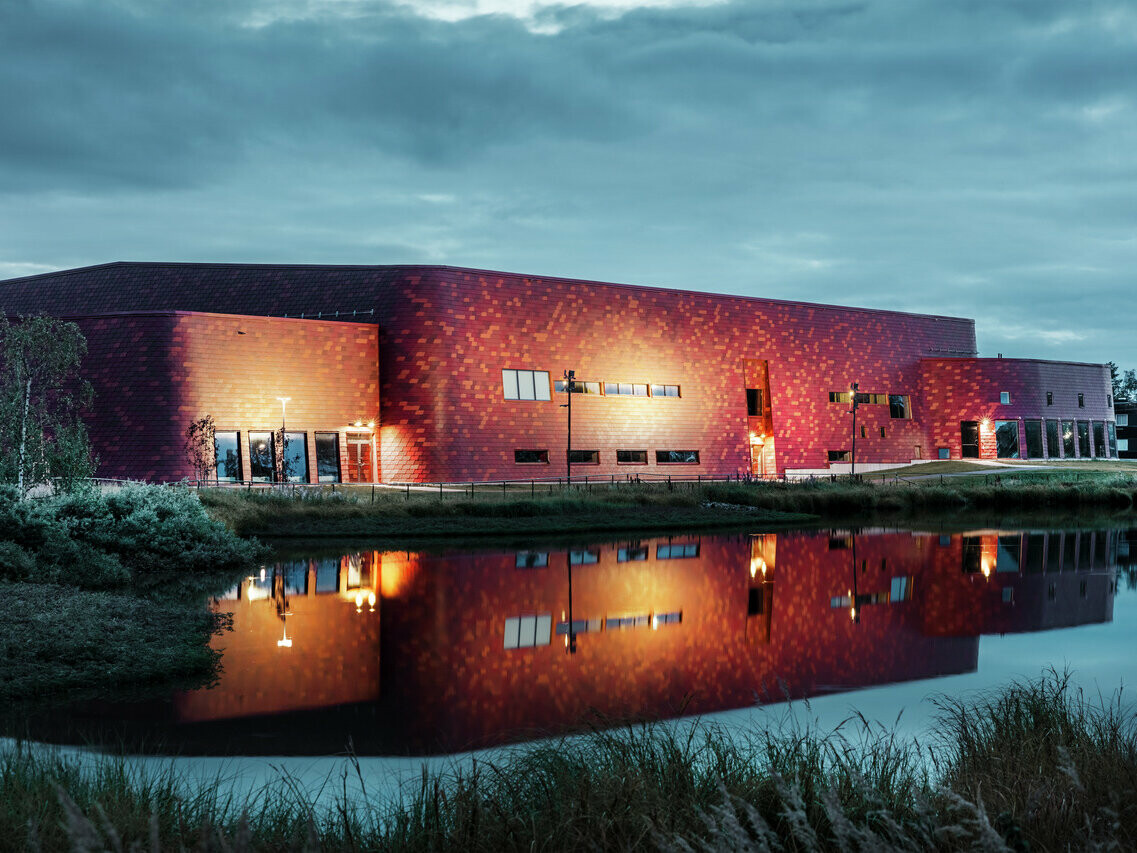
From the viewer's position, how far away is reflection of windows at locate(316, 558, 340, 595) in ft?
66.3

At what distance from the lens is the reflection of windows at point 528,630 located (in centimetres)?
1494

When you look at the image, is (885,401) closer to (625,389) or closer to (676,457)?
(676,457)

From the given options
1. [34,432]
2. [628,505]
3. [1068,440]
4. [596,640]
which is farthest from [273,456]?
[1068,440]

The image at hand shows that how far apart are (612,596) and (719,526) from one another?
16298mm

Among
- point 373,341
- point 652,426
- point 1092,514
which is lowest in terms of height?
point 1092,514

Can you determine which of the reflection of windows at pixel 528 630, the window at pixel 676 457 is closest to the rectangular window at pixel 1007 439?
the window at pixel 676 457

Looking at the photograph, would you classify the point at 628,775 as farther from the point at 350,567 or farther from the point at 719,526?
the point at 719,526

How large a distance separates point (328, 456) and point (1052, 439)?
46264 millimetres

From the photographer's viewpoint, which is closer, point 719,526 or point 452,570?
point 452,570

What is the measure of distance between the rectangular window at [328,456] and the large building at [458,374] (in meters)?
0.10

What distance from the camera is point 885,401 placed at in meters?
64.1

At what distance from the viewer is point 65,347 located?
24.4 meters

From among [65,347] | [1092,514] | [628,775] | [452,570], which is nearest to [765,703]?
[628,775]

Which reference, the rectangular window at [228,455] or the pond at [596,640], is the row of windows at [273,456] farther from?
the pond at [596,640]
